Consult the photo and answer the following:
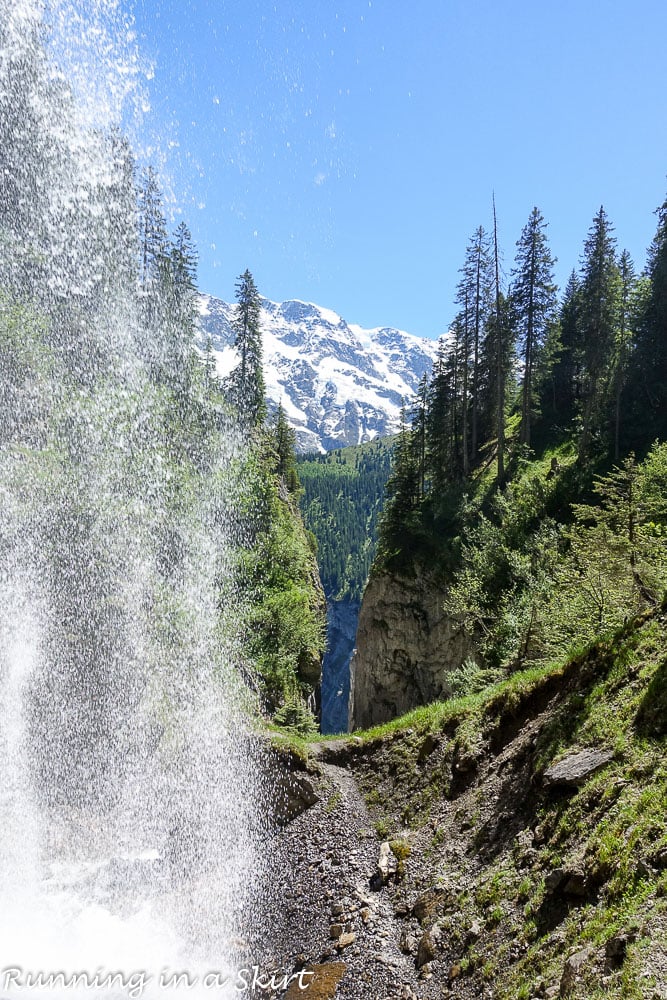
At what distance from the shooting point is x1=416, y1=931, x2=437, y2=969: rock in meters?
8.18

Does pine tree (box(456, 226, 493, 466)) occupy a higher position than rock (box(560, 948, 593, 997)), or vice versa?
pine tree (box(456, 226, 493, 466))

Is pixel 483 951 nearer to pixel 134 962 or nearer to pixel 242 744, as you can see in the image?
pixel 134 962

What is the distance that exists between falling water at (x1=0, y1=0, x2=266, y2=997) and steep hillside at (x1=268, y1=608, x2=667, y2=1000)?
2642 millimetres

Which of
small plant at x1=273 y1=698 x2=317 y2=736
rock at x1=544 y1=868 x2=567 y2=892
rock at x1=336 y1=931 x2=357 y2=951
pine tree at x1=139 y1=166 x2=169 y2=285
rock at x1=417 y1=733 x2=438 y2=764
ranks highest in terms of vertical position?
pine tree at x1=139 y1=166 x2=169 y2=285

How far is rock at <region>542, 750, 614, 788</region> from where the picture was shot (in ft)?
25.8

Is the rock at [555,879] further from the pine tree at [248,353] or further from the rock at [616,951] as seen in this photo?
the pine tree at [248,353]

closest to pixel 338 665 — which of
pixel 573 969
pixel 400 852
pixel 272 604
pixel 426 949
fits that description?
pixel 272 604

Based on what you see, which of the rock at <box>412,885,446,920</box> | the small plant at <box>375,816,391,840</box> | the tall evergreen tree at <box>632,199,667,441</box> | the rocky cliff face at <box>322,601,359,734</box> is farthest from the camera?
the rocky cliff face at <box>322,601,359,734</box>

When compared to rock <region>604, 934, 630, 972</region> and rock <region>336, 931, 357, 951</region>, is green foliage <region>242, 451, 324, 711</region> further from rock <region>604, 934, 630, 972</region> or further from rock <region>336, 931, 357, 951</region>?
rock <region>604, 934, 630, 972</region>

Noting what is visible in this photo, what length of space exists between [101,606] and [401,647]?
920 inches

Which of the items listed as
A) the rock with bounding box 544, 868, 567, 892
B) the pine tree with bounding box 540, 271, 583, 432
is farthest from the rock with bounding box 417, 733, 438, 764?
the pine tree with bounding box 540, 271, 583, 432

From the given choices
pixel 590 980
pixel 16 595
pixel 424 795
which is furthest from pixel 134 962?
pixel 16 595

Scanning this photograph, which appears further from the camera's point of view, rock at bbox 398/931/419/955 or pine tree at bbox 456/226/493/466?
pine tree at bbox 456/226/493/466

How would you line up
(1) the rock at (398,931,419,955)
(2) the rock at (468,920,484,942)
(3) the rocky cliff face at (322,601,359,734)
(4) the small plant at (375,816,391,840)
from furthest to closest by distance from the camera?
(3) the rocky cliff face at (322,601,359,734)
(4) the small plant at (375,816,391,840)
(1) the rock at (398,931,419,955)
(2) the rock at (468,920,484,942)
